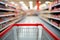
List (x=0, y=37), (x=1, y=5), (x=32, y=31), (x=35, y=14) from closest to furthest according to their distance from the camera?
(x=0, y=37), (x=32, y=31), (x=1, y=5), (x=35, y=14)

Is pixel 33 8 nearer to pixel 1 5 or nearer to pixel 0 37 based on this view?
pixel 1 5

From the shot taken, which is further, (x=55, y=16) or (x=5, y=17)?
(x=55, y=16)

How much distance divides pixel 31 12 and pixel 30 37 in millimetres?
15769

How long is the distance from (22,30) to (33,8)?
51.2 feet

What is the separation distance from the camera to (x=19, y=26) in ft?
10.7

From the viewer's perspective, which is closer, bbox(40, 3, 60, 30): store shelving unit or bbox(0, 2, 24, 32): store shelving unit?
bbox(0, 2, 24, 32): store shelving unit

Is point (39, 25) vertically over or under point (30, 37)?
over

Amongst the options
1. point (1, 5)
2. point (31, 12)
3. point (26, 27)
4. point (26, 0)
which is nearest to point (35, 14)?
point (31, 12)

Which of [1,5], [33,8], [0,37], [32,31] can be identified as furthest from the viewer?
[33,8]

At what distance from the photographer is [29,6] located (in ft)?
61.3

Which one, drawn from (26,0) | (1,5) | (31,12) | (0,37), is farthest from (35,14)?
(0,37)

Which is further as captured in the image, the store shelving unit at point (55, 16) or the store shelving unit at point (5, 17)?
the store shelving unit at point (55, 16)

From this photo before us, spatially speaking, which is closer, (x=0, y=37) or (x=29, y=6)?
(x=0, y=37)

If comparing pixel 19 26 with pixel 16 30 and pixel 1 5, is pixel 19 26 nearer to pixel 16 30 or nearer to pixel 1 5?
pixel 16 30
